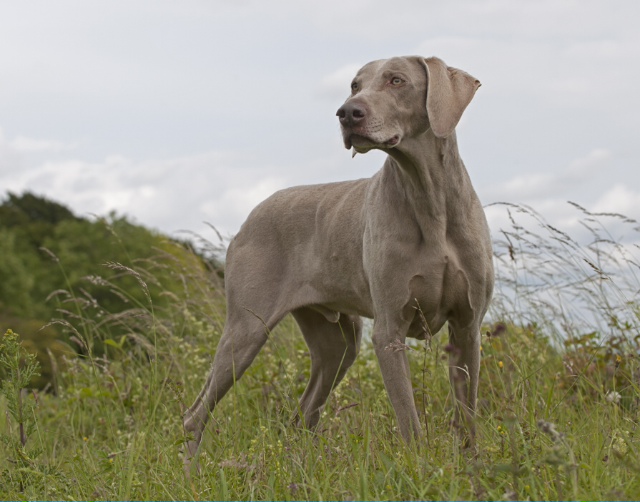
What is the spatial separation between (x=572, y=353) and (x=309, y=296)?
Result: 2.04 m

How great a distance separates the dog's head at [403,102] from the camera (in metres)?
3.96

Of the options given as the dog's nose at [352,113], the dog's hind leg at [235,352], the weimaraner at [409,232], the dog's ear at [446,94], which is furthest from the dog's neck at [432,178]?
the dog's hind leg at [235,352]

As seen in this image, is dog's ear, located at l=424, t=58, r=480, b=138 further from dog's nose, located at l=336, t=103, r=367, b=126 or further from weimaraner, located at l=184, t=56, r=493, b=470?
dog's nose, located at l=336, t=103, r=367, b=126

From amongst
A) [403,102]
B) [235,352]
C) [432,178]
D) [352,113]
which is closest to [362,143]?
[352,113]

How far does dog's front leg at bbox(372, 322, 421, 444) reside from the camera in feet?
13.8

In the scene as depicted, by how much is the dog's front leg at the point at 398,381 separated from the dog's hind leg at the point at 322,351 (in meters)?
1.07

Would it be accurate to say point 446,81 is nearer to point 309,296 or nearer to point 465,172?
point 465,172

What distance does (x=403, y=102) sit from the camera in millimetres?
4164

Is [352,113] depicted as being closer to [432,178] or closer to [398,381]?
[432,178]

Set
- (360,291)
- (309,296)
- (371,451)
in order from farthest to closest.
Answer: (309,296) → (360,291) → (371,451)

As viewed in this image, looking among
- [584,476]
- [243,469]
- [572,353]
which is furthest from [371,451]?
[572,353]

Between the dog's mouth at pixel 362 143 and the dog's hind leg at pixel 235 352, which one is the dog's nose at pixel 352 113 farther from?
the dog's hind leg at pixel 235 352

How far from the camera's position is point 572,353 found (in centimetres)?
Result: 606

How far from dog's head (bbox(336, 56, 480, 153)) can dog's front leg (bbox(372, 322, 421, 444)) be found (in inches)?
36.6
